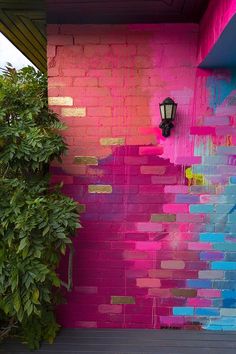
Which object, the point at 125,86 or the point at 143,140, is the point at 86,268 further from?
the point at 125,86

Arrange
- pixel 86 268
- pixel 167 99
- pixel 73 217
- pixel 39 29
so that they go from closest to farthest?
pixel 73 217, pixel 167 99, pixel 86 268, pixel 39 29

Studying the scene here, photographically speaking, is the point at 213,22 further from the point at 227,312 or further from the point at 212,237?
the point at 227,312

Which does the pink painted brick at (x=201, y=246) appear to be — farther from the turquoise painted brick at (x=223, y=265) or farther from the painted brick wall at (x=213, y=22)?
→ the painted brick wall at (x=213, y=22)

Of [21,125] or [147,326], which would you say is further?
[147,326]

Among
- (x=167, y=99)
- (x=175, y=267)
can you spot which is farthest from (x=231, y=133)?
(x=175, y=267)

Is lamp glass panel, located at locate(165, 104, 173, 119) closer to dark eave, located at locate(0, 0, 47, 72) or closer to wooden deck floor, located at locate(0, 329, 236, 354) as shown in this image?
dark eave, located at locate(0, 0, 47, 72)

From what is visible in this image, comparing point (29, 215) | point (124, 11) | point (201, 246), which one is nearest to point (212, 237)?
point (201, 246)

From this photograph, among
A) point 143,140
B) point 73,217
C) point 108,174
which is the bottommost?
point 73,217

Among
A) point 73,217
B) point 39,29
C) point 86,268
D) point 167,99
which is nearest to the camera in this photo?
point 73,217

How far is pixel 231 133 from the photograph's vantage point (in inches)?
136

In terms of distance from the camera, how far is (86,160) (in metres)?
3.52

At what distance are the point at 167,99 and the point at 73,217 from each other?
123 cm

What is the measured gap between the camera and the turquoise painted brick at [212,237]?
3.48m

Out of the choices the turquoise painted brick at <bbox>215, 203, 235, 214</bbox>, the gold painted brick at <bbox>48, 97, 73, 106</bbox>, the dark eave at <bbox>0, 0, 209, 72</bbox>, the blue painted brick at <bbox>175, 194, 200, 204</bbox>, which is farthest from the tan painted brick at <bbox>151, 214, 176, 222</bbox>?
the dark eave at <bbox>0, 0, 209, 72</bbox>
